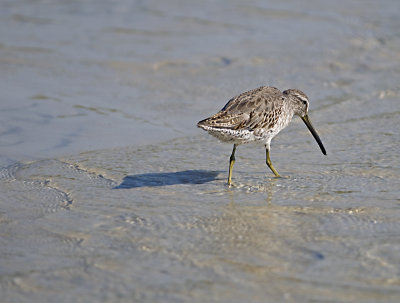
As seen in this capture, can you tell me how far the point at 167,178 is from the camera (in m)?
6.11

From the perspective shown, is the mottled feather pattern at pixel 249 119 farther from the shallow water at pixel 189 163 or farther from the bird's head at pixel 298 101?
the shallow water at pixel 189 163

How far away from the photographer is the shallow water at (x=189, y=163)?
161 inches

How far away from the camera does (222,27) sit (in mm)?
12328

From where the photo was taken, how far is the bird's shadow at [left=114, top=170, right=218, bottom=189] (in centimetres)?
594

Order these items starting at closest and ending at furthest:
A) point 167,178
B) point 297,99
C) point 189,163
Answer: point 167,178, point 189,163, point 297,99

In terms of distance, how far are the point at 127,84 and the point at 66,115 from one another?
152 centimetres

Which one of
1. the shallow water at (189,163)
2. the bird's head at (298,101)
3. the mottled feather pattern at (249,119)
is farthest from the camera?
the bird's head at (298,101)

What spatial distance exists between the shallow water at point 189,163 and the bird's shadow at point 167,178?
0.03m

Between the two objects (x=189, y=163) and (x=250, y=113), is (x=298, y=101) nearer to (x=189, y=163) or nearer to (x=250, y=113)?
(x=250, y=113)

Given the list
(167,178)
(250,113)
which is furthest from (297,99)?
(167,178)

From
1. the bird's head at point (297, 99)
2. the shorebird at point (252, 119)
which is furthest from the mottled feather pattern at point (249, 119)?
the bird's head at point (297, 99)

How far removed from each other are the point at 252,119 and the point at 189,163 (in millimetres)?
813

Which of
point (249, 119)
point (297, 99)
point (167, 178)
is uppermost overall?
point (297, 99)

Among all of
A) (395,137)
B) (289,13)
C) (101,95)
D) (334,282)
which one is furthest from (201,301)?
(289,13)
